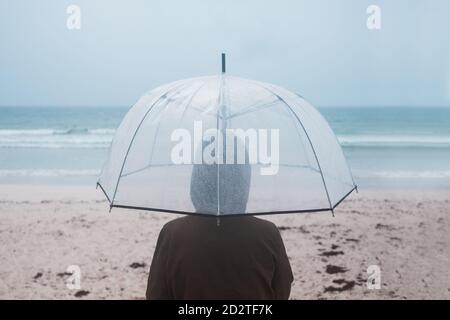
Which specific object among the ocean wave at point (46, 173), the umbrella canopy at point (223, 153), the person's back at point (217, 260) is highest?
the umbrella canopy at point (223, 153)

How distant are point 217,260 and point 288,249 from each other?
179 inches

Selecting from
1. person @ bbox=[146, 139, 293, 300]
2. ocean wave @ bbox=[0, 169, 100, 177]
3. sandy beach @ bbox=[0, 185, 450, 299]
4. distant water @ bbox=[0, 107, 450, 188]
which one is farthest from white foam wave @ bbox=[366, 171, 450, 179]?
person @ bbox=[146, 139, 293, 300]

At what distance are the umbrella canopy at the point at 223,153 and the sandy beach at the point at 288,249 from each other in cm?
281

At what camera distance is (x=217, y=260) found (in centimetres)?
169

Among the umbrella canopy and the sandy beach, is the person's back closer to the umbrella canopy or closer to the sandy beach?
the umbrella canopy

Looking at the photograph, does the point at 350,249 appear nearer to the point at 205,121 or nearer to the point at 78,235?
the point at 78,235

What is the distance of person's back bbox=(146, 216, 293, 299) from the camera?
1692 millimetres

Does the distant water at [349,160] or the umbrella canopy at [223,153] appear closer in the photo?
the umbrella canopy at [223,153]

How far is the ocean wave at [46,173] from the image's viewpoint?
12992 mm

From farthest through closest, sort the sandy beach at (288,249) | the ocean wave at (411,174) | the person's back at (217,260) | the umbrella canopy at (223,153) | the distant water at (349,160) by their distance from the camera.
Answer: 1. the ocean wave at (411,174)
2. the distant water at (349,160)
3. the sandy beach at (288,249)
4. the umbrella canopy at (223,153)
5. the person's back at (217,260)

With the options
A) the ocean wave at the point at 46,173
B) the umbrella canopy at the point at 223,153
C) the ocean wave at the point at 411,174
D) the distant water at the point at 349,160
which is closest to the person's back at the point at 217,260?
the umbrella canopy at the point at 223,153

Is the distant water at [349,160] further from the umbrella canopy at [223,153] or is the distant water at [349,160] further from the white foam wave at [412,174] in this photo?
the umbrella canopy at [223,153]

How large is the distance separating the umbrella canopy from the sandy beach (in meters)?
2.81

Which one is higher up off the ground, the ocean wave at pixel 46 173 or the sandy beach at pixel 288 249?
the sandy beach at pixel 288 249
